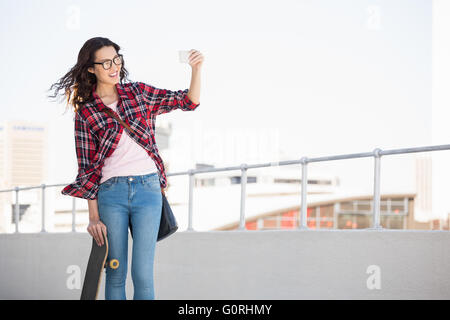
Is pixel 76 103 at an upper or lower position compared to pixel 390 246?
upper

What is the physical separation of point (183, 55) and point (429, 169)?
201478mm

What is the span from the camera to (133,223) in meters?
2.68

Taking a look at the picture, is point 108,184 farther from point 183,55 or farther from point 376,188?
point 376,188

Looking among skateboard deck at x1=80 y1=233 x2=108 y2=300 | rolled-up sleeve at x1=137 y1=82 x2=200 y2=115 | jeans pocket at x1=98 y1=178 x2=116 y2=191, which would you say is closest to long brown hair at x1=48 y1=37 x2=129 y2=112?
rolled-up sleeve at x1=137 y1=82 x2=200 y2=115

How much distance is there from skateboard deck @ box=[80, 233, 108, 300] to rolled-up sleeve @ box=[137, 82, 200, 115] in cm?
71

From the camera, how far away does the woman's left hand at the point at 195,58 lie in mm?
2730

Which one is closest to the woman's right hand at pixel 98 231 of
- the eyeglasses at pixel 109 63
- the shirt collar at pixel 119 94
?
the shirt collar at pixel 119 94

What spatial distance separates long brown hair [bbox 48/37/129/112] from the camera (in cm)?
284

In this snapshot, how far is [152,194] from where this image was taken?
2697mm

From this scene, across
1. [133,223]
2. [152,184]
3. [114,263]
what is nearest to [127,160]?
[152,184]

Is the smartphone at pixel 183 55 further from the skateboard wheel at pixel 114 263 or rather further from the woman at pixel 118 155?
the skateboard wheel at pixel 114 263

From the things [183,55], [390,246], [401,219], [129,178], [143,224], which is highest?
[183,55]
